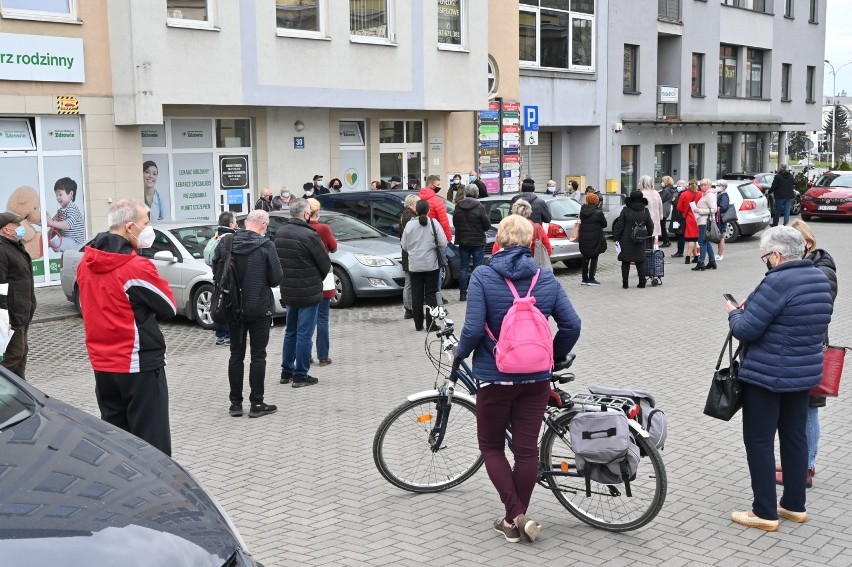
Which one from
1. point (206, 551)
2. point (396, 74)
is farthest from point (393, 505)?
point (396, 74)

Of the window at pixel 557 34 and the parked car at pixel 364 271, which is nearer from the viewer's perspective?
the parked car at pixel 364 271

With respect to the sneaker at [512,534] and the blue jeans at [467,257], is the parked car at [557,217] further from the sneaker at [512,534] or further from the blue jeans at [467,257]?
the sneaker at [512,534]

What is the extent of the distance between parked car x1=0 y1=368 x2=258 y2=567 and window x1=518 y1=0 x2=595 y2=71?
27.3m

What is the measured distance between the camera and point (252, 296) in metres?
8.73

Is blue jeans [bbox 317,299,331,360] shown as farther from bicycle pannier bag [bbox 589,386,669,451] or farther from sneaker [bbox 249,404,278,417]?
bicycle pannier bag [bbox 589,386,669,451]

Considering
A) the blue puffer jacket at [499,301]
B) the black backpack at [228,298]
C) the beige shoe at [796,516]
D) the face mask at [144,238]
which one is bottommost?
the beige shoe at [796,516]

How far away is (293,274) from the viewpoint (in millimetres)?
9859

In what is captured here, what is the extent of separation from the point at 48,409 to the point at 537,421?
2.54 metres

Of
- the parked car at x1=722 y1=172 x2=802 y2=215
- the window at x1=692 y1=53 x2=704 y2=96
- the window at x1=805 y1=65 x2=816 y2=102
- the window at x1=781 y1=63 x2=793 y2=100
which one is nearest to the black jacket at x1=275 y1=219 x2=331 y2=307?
the parked car at x1=722 y1=172 x2=802 y2=215

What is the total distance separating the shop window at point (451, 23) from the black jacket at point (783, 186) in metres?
10.2

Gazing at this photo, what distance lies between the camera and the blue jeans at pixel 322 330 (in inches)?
427

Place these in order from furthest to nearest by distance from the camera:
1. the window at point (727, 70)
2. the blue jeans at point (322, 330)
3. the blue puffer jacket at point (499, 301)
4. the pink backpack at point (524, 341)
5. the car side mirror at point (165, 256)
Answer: the window at point (727, 70), the car side mirror at point (165, 256), the blue jeans at point (322, 330), the blue puffer jacket at point (499, 301), the pink backpack at point (524, 341)

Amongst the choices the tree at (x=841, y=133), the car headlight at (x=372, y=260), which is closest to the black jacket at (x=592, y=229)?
the car headlight at (x=372, y=260)

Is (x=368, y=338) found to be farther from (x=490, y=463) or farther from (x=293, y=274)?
(x=490, y=463)
